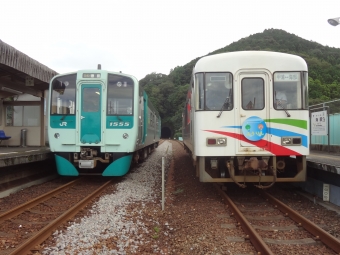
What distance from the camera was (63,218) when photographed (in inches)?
217

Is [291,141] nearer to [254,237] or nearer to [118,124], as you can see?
[254,237]

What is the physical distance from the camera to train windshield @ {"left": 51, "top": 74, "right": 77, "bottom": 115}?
30.7 feet

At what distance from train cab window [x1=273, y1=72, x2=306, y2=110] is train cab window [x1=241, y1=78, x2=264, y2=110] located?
0.29m

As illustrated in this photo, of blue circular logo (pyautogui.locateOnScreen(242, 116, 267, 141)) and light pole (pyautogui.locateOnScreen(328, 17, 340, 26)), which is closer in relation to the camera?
blue circular logo (pyautogui.locateOnScreen(242, 116, 267, 141))

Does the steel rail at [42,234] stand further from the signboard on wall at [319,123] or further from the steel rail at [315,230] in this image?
the signboard on wall at [319,123]

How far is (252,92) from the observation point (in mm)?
6918

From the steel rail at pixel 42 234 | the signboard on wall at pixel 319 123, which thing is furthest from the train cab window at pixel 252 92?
the signboard on wall at pixel 319 123

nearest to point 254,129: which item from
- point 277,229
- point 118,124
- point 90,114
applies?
point 277,229

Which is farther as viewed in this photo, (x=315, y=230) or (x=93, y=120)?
(x=93, y=120)

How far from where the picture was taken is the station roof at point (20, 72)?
332 inches

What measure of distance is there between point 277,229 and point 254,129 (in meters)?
2.27

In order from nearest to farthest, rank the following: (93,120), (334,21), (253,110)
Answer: (253,110)
(93,120)
(334,21)

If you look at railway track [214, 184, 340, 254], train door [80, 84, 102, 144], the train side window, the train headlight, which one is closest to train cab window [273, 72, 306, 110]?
the train headlight

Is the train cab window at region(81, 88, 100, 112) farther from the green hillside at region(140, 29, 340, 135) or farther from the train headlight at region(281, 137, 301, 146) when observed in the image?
the green hillside at region(140, 29, 340, 135)
